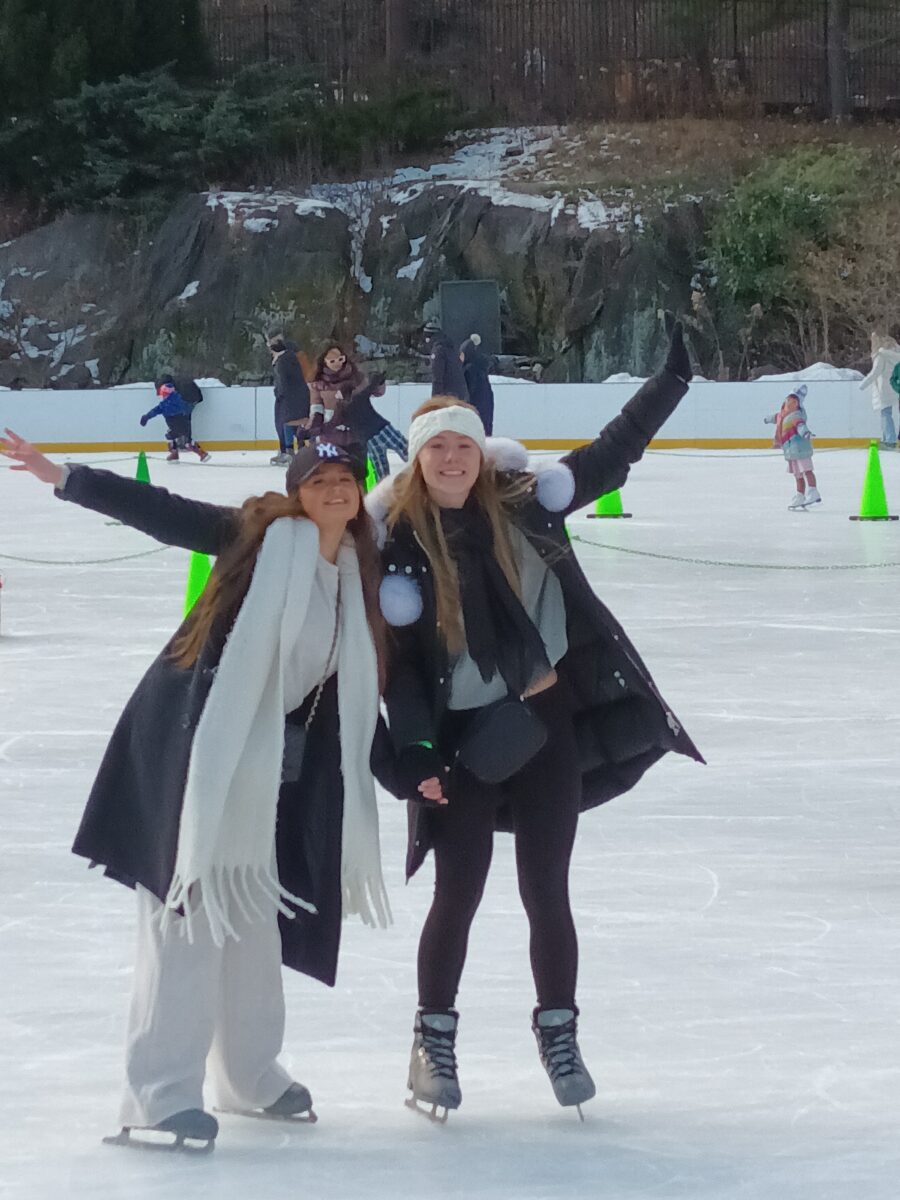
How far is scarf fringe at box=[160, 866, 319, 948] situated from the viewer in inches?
113

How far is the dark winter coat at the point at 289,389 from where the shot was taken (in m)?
18.0

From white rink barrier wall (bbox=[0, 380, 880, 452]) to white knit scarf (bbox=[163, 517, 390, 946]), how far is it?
19.2 meters

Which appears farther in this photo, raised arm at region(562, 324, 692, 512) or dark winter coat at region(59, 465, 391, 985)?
raised arm at region(562, 324, 692, 512)

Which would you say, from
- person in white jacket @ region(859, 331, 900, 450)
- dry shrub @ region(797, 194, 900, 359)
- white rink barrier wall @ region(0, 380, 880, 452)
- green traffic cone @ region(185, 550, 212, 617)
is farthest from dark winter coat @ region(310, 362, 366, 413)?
dry shrub @ region(797, 194, 900, 359)

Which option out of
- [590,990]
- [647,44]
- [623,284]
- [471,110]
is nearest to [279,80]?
[471,110]

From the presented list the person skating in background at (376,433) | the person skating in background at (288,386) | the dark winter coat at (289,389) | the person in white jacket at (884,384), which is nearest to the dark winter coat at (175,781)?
the person skating in background at (376,433)

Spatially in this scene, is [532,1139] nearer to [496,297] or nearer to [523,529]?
[523,529]

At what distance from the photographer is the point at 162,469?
1986cm

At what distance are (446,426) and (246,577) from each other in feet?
1.37

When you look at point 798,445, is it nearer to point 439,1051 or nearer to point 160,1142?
point 439,1051

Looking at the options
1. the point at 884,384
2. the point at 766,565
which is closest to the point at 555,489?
the point at 766,565

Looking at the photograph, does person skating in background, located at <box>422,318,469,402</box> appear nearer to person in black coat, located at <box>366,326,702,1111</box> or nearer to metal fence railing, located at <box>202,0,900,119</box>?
person in black coat, located at <box>366,326,702,1111</box>

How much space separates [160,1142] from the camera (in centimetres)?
297

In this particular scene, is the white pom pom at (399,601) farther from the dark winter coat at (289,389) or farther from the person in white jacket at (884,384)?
the person in white jacket at (884,384)
